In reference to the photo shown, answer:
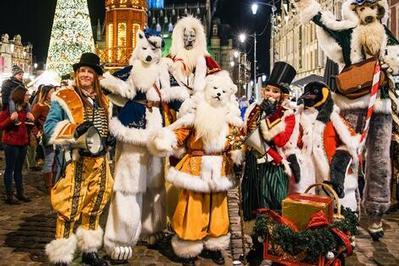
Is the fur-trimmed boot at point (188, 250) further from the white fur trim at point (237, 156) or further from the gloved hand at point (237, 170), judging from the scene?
the white fur trim at point (237, 156)

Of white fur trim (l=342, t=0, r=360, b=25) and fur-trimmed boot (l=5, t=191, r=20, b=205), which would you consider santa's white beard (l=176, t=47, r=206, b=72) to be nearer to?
white fur trim (l=342, t=0, r=360, b=25)

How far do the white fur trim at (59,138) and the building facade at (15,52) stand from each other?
80669mm

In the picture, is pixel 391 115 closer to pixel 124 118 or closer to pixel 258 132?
pixel 258 132

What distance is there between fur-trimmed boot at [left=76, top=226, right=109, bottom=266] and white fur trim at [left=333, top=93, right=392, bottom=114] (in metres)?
3.30

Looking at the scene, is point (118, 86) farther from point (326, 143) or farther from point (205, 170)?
point (326, 143)

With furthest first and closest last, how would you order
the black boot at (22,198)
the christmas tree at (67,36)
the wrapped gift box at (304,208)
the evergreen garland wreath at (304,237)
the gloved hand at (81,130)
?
the christmas tree at (67,36)
the black boot at (22,198)
the gloved hand at (81,130)
the wrapped gift box at (304,208)
the evergreen garland wreath at (304,237)

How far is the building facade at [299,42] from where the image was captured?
4278 centimetres

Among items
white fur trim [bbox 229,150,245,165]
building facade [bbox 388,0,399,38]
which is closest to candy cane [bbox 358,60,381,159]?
white fur trim [bbox 229,150,245,165]

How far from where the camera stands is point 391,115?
5.65 metres

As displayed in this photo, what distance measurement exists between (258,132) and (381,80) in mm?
1945

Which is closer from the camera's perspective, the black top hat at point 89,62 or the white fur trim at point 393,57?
the black top hat at point 89,62

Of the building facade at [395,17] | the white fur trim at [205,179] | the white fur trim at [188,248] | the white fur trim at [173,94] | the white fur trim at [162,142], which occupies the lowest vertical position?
the white fur trim at [188,248]

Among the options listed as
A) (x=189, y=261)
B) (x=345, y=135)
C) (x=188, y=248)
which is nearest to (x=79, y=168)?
(x=188, y=248)

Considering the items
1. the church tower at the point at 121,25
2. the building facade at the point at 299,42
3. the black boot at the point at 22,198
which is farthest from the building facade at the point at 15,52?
the black boot at the point at 22,198
